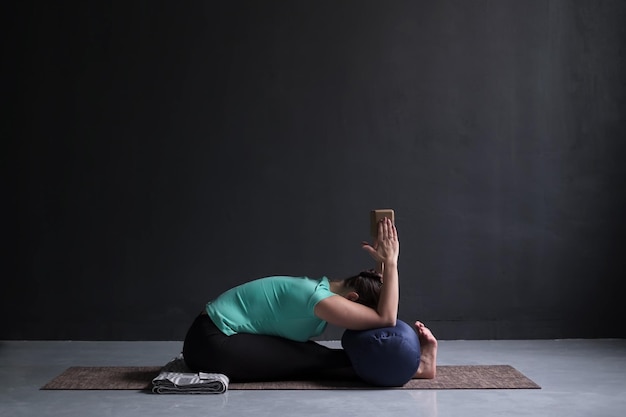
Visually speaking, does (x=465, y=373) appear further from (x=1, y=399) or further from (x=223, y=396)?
(x=1, y=399)

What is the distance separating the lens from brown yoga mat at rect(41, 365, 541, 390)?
3.73 meters

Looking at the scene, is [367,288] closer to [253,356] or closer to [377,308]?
[377,308]

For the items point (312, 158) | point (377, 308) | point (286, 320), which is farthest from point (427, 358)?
point (312, 158)

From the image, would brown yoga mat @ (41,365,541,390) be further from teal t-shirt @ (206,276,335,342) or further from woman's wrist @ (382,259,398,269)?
woman's wrist @ (382,259,398,269)

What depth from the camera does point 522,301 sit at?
17.4 ft

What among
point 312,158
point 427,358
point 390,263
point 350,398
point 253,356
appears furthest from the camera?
point 312,158

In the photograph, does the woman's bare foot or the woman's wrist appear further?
the woman's bare foot

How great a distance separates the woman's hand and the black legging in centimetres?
49

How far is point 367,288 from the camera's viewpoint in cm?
377

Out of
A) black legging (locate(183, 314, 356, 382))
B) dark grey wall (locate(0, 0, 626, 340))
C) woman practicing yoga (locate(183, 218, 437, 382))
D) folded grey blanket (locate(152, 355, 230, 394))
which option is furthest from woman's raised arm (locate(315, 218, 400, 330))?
dark grey wall (locate(0, 0, 626, 340))

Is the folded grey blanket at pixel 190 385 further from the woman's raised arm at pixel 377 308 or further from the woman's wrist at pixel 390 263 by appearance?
the woman's wrist at pixel 390 263

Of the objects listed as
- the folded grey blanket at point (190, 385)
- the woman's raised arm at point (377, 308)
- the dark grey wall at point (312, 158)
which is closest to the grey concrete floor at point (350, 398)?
the folded grey blanket at point (190, 385)

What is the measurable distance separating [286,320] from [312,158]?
1.68 m

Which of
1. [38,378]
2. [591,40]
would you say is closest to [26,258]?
[38,378]
